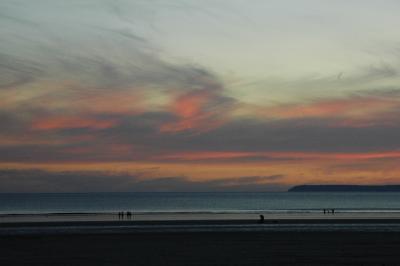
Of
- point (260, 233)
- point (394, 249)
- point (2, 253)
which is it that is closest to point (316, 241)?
point (394, 249)

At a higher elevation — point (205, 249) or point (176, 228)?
point (176, 228)

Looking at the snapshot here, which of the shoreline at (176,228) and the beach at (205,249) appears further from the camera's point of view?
the shoreline at (176,228)

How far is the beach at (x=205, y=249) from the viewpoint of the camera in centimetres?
2938

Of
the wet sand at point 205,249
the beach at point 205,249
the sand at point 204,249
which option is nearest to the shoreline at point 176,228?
the sand at point 204,249

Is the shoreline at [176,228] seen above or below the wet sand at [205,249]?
above

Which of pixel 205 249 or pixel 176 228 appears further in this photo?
pixel 176 228

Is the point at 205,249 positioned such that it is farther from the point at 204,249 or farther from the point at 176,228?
the point at 176,228

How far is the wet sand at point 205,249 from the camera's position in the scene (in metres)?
29.4

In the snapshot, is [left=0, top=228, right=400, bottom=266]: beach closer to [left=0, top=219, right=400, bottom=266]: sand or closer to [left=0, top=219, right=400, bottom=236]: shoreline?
[left=0, top=219, right=400, bottom=266]: sand

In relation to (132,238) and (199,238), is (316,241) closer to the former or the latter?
(199,238)

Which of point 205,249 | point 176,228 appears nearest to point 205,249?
point 205,249

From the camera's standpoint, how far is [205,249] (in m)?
34.5

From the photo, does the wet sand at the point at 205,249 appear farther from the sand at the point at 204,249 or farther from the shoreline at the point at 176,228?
the shoreline at the point at 176,228

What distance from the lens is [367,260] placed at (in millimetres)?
29359
